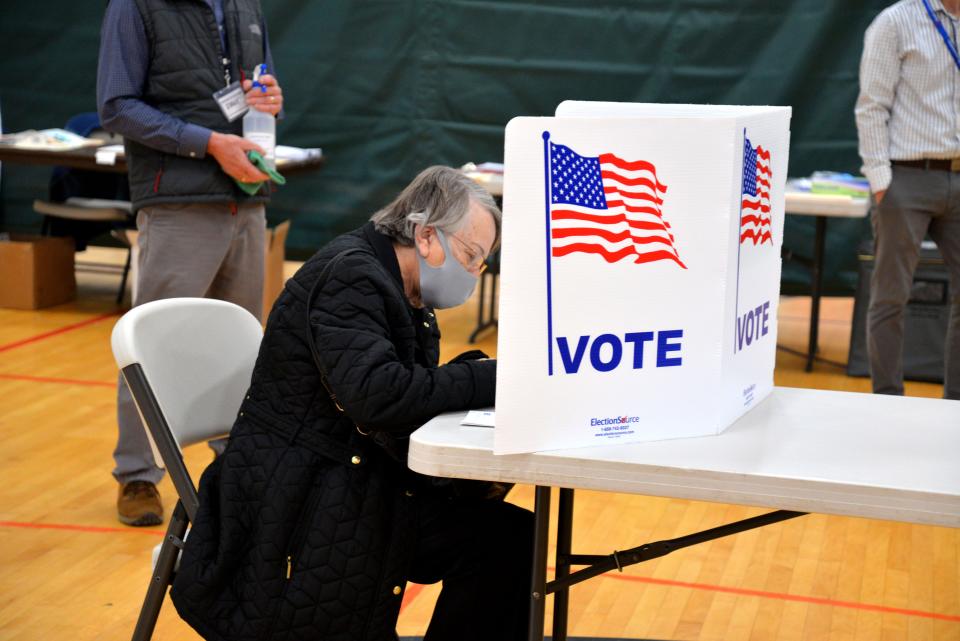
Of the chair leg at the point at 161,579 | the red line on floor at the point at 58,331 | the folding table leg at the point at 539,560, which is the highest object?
the folding table leg at the point at 539,560

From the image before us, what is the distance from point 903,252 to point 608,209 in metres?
2.60

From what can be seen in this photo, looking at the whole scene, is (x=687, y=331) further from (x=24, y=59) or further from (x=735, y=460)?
(x=24, y=59)

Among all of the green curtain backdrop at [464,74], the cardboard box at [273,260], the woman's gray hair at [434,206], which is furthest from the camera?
the green curtain backdrop at [464,74]

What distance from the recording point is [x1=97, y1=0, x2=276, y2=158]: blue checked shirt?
9.14 ft

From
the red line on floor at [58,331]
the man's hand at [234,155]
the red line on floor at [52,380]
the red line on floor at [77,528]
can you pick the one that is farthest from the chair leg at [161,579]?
the red line on floor at [58,331]

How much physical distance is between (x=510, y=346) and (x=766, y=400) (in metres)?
0.61

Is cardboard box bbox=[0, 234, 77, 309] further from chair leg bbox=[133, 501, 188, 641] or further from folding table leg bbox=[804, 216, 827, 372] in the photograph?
chair leg bbox=[133, 501, 188, 641]

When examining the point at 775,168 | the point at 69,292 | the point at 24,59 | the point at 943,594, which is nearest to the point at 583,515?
the point at 943,594

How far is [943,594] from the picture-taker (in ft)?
9.04

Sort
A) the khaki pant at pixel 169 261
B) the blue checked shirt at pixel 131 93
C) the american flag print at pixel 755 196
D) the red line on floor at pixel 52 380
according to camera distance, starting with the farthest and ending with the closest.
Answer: the red line on floor at pixel 52 380 < the khaki pant at pixel 169 261 < the blue checked shirt at pixel 131 93 < the american flag print at pixel 755 196

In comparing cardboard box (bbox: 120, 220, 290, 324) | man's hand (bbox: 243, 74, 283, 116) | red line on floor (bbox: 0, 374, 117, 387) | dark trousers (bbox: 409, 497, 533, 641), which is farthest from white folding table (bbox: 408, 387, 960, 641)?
cardboard box (bbox: 120, 220, 290, 324)

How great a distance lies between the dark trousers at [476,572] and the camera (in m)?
1.86

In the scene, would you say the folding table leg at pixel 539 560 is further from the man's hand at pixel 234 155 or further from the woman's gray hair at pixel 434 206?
the man's hand at pixel 234 155

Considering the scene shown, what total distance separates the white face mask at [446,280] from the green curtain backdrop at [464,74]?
14.8 feet
